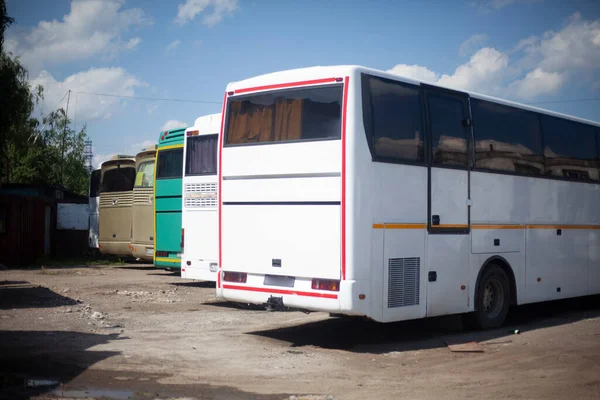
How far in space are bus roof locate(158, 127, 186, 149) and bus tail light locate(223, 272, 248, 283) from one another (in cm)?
802

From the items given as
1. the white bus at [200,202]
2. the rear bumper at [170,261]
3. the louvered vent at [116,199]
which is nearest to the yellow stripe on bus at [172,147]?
the white bus at [200,202]

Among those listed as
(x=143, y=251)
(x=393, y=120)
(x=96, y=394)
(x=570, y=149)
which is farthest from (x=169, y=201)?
(x=96, y=394)

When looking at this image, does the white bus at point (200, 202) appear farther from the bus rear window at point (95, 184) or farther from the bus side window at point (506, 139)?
the bus rear window at point (95, 184)

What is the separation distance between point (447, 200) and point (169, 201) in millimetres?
9042

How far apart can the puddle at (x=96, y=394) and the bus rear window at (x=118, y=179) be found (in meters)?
17.1

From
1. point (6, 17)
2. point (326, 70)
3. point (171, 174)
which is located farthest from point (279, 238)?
point (6, 17)

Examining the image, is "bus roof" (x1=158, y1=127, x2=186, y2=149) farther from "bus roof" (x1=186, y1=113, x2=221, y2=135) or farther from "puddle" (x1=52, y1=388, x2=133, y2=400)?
"puddle" (x1=52, y1=388, x2=133, y2=400)

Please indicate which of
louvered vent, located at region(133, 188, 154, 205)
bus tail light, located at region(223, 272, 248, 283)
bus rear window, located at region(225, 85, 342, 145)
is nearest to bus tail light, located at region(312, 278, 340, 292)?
bus tail light, located at region(223, 272, 248, 283)

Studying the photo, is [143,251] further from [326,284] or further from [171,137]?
[326,284]

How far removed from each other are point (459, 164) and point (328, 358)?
3.93 metres

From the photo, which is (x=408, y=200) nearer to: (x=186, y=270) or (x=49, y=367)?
(x=49, y=367)

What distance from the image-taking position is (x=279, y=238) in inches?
404

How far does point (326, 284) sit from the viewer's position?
9625 mm

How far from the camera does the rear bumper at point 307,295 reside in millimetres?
9359
